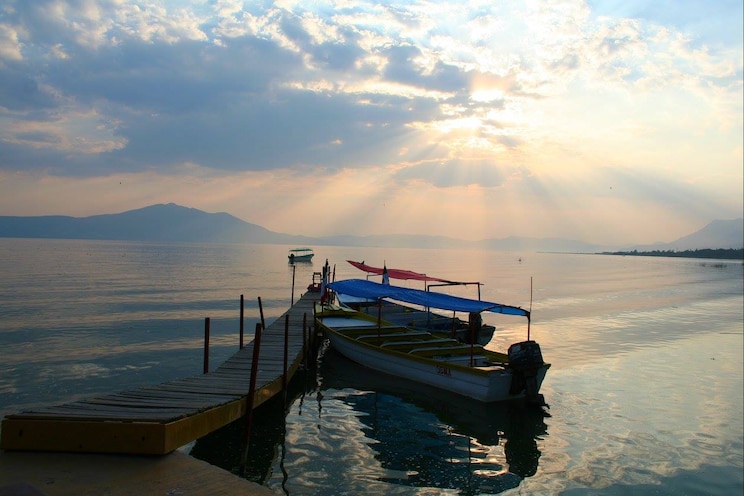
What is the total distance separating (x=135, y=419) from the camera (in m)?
8.66

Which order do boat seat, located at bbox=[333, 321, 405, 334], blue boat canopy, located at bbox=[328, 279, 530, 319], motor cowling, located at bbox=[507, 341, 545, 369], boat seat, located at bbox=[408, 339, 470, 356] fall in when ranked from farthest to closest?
1. boat seat, located at bbox=[333, 321, 405, 334]
2. boat seat, located at bbox=[408, 339, 470, 356]
3. blue boat canopy, located at bbox=[328, 279, 530, 319]
4. motor cowling, located at bbox=[507, 341, 545, 369]

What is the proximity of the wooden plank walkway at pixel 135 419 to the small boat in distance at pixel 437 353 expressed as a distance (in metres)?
6.86

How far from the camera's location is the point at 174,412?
9555mm

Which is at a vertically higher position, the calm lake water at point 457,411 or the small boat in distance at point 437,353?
the small boat in distance at point 437,353

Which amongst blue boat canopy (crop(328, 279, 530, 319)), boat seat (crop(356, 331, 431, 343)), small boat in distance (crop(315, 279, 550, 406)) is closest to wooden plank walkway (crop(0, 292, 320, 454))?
small boat in distance (crop(315, 279, 550, 406))

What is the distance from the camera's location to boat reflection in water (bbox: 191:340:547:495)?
36.6 feet

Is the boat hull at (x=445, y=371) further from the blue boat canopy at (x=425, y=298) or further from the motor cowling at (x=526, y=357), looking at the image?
the blue boat canopy at (x=425, y=298)

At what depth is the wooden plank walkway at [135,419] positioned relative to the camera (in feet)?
27.1

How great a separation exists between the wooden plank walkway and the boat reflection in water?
54.9 inches

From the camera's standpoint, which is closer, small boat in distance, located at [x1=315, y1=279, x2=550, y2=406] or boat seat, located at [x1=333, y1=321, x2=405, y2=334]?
small boat in distance, located at [x1=315, y1=279, x2=550, y2=406]

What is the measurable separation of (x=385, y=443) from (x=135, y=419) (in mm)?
6627

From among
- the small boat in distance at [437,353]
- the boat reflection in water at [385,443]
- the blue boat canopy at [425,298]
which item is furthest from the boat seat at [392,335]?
the boat reflection in water at [385,443]

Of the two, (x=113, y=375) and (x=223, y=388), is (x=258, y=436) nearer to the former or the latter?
(x=223, y=388)

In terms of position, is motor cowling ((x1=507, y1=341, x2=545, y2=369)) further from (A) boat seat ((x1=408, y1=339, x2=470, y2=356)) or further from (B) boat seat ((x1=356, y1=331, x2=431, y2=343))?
(B) boat seat ((x1=356, y1=331, x2=431, y2=343))
